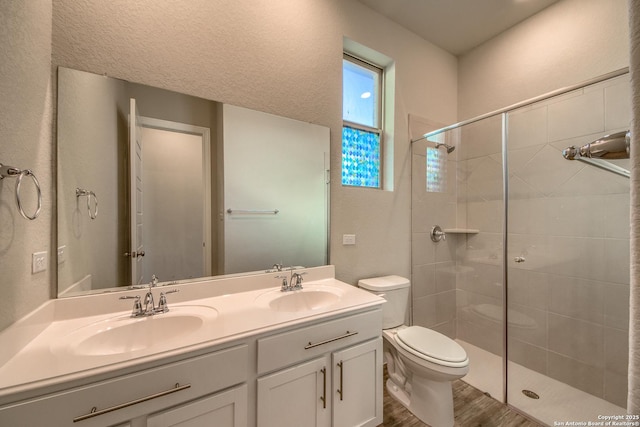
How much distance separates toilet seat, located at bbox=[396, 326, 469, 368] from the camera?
4.92 feet

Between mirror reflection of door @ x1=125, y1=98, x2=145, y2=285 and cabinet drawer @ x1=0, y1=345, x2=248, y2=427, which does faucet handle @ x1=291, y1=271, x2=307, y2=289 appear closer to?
cabinet drawer @ x1=0, y1=345, x2=248, y2=427

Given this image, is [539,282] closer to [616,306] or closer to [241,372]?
[616,306]

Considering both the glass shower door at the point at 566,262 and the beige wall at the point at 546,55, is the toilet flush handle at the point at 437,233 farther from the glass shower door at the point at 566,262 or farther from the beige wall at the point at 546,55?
the beige wall at the point at 546,55

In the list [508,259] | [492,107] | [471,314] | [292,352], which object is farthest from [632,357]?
[492,107]

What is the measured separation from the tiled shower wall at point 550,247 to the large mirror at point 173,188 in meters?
1.36

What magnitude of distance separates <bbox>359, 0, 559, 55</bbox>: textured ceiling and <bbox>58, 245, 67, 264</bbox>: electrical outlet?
8.55 ft

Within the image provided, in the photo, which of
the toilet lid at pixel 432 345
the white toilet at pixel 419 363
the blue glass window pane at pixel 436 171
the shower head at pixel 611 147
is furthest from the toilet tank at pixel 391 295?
the shower head at pixel 611 147

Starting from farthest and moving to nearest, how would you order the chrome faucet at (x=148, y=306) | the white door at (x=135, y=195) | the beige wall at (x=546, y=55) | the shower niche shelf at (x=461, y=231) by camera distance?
the shower niche shelf at (x=461, y=231) → the beige wall at (x=546, y=55) → the white door at (x=135, y=195) → the chrome faucet at (x=148, y=306)

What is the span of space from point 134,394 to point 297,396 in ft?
2.19

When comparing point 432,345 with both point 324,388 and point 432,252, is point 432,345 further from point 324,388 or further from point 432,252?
point 432,252

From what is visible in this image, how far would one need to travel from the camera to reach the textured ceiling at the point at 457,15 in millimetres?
2104

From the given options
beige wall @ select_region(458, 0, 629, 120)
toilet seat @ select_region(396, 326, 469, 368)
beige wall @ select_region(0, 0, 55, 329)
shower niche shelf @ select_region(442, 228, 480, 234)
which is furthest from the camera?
shower niche shelf @ select_region(442, 228, 480, 234)

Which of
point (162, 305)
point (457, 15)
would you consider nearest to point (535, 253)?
point (457, 15)

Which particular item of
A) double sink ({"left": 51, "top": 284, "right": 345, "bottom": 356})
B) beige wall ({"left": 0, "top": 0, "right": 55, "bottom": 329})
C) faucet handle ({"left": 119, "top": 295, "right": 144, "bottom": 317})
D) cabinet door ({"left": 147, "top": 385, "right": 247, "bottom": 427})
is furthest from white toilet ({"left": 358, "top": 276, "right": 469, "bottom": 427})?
beige wall ({"left": 0, "top": 0, "right": 55, "bottom": 329})
